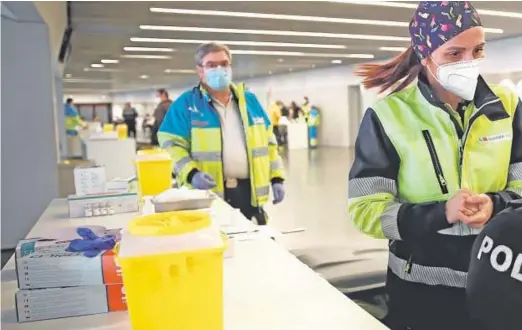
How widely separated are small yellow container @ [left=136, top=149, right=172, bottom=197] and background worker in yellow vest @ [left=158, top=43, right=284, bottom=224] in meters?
0.08

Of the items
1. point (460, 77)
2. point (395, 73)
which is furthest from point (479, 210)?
point (395, 73)

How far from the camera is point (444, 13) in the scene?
131 centimetres

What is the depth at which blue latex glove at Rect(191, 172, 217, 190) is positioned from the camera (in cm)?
236

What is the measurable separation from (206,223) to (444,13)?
32.7 inches

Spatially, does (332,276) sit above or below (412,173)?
below

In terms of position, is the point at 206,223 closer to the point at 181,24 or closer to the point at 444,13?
the point at 444,13

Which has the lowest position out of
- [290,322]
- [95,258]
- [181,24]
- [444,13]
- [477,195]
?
[290,322]

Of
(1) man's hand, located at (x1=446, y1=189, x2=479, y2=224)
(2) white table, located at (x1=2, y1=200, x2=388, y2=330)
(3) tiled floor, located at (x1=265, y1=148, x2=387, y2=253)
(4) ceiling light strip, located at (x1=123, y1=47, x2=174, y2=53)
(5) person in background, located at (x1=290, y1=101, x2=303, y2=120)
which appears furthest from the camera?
(5) person in background, located at (x1=290, y1=101, x2=303, y2=120)

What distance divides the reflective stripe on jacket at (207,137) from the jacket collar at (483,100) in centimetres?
123

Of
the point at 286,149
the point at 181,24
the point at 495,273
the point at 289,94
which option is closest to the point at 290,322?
the point at 495,273

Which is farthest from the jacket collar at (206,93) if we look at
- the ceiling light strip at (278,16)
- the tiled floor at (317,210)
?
the ceiling light strip at (278,16)

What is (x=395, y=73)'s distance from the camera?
4.84 feet

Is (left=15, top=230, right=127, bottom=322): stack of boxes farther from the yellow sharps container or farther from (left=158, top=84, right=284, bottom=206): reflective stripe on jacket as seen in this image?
(left=158, top=84, right=284, bottom=206): reflective stripe on jacket

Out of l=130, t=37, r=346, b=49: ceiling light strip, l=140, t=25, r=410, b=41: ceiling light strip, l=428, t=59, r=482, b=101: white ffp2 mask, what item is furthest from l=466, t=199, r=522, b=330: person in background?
l=130, t=37, r=346, b=49: ceiling light strip
